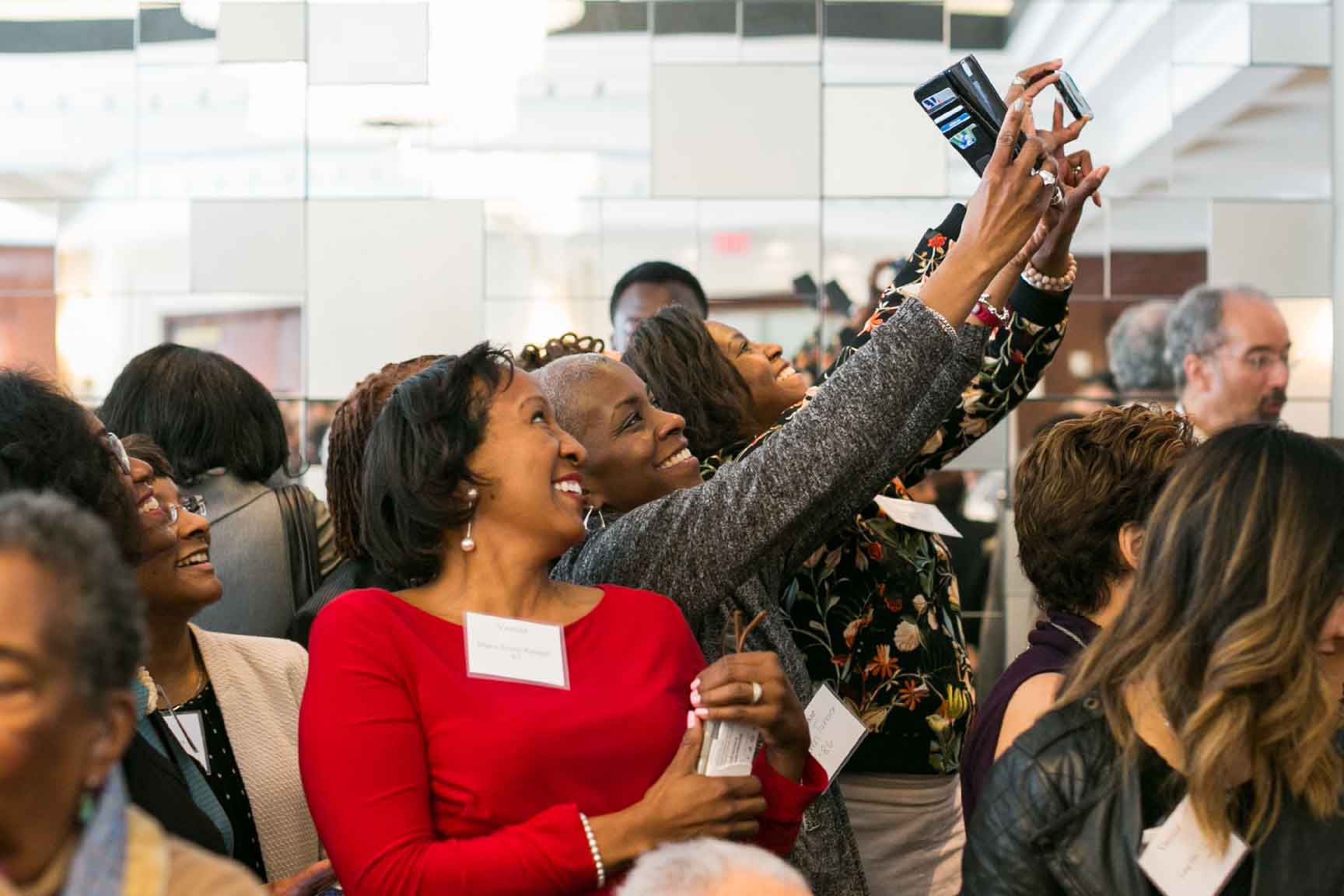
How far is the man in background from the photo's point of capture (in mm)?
4316

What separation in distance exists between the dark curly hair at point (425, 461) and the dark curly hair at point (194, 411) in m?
0.98

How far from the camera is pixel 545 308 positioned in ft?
16.4

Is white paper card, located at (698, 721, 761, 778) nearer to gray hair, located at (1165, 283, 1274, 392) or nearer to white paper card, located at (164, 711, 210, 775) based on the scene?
white paper card, located at (164, 711, 210, 775)

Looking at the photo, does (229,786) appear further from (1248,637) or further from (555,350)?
(1248,637)

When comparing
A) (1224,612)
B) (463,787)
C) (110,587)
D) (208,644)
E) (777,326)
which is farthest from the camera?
(777,326)

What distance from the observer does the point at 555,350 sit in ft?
9.95

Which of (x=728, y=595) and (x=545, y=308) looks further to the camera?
(x=545, y=308)

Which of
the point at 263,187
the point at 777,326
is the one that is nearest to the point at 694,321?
the point at 777,326

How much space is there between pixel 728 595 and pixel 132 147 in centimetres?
365

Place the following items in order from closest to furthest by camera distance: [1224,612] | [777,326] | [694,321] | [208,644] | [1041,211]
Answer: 1. [1224,612]
2. [1041,211]
3. [208,644]
4. [694,321]
5. [777,326]

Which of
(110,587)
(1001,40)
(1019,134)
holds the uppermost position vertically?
(1001,40)

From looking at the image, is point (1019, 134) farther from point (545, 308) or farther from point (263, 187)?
point (263, 187)

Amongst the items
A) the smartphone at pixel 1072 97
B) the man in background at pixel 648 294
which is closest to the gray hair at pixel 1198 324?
the man in background at pixel 648 294

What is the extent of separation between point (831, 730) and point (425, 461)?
2.46ft
